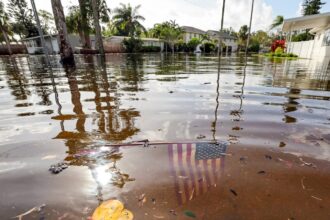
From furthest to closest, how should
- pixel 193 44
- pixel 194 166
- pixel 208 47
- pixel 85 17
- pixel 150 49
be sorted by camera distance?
1. pixel 208 47
2. pixel 193 44
3. pixel 150 49
4. pixel 85 17
5. pixel 194 166

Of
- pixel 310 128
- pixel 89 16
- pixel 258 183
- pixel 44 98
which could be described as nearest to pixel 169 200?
pixel 258 183

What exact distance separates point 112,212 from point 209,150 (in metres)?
1.15

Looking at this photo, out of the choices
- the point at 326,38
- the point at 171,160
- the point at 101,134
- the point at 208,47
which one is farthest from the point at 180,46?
the point at 171,160

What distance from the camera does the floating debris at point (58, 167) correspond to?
1774 mm

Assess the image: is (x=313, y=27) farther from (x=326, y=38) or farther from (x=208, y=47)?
(x=208, y=47)

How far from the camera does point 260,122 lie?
287 centimetres

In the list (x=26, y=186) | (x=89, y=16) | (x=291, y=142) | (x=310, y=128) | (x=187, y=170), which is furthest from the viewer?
(x=89, y=16)

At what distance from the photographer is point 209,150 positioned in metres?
2.10

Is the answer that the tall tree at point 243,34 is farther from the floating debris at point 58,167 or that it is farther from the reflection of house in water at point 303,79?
the floating debris at point 58,167

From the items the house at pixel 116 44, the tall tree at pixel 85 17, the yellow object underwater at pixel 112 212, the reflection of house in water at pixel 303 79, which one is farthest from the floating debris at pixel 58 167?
the house at pixel 116 44

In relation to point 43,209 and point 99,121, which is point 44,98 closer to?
point 99,121

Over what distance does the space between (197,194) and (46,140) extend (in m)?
1.87

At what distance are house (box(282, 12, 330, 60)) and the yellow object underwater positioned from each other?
17.7m

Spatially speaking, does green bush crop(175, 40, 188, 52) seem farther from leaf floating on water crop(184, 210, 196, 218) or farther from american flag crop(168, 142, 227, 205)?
leaf floating on water crop(184, 210, 196, 218)
